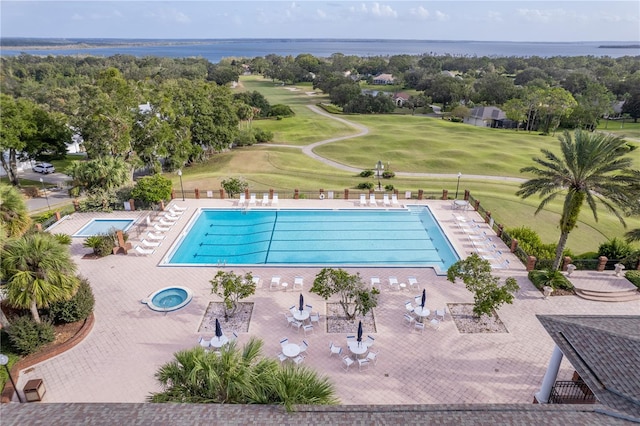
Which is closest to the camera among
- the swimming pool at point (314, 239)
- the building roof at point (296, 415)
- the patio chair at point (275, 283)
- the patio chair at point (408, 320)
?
the building roof at point (296, 415)

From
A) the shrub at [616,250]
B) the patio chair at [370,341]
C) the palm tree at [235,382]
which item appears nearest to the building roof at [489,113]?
the shrub at [616,250]

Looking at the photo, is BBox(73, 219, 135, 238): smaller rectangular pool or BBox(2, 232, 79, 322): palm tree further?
BBox(73, 219, 135, 238): smaller rectangular pool

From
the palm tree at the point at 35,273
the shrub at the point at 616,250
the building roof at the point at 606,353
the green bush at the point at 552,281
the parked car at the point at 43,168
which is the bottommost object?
the parked car at the point at 43,168

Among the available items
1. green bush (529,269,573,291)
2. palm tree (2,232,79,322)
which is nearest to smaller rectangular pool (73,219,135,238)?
palm tree (2,232,79,322)

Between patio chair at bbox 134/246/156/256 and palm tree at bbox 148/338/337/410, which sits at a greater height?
palm tree at bbox 148/338/337/410

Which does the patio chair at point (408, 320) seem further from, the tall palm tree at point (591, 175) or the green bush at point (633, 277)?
the green bush at point (633, 277)

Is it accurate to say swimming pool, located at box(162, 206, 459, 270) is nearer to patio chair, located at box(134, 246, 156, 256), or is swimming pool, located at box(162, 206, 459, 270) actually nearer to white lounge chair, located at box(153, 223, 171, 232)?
patio chair, located at box(134, 246, 156, 256)

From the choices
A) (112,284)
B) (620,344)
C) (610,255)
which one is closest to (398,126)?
(610,255)

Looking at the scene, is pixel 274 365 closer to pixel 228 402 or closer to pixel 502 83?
pixel 228 402
